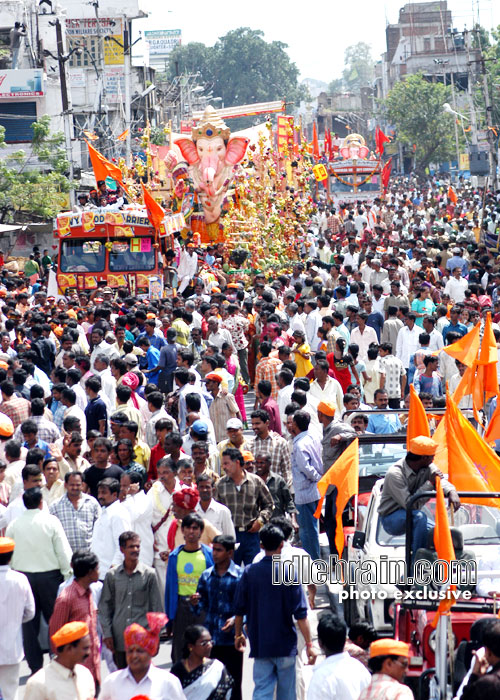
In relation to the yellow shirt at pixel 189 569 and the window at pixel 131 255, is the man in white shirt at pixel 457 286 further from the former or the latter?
the yellow shirt at pixel 189 569

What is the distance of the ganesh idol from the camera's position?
30.9 meters

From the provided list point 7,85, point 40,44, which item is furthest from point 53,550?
point 40,44

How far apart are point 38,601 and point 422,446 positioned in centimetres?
261

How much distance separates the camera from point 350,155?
49.8 m

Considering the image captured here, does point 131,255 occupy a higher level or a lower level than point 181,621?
higher

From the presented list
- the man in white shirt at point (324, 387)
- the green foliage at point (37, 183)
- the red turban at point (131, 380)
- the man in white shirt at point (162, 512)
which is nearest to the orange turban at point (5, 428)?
the red turban at point (131, 380)

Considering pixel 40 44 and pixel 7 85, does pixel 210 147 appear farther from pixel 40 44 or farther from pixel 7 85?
pixel 40 44

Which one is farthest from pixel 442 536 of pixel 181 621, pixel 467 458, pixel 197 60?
pixel 197 60

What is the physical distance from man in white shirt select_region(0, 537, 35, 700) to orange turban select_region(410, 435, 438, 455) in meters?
2.35

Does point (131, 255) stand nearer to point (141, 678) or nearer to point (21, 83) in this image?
point (141, 678)

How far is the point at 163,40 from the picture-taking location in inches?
6137

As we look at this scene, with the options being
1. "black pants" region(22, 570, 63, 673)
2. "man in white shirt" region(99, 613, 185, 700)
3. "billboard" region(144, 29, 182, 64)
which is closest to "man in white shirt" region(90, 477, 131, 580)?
"black pants" region(22, 570, 63, 673)

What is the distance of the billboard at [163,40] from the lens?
155500 millimetres

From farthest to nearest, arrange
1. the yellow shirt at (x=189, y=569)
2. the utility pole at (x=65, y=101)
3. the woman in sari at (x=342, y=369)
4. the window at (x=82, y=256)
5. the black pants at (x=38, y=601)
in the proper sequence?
the utility pole at (x=65, y=101) < the window at (x=82, y=256) < the woman in sari at (x=342, y=369) < the black pants at (x=38, y=601) < the yellow shirt at (x=189, y=569)
